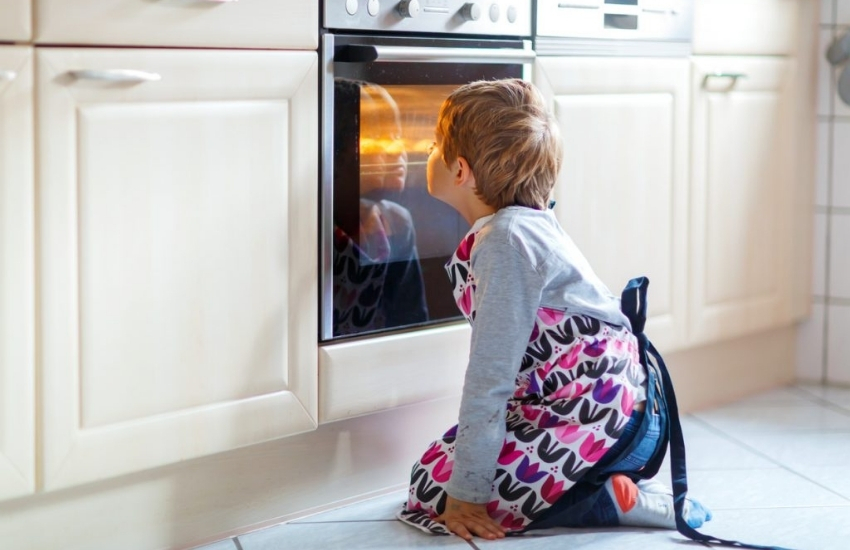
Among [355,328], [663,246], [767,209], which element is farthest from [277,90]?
[767,209]

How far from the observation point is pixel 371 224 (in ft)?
6.24

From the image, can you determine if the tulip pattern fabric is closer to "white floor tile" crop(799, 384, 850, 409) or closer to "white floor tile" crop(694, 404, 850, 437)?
"white floor tile" crop(694, 404, 850, 437)

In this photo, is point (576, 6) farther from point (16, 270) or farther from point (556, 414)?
point (16, 270)

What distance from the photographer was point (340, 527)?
186 cm

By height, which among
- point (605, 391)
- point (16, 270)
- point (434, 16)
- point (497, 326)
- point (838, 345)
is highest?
point (434, 16)

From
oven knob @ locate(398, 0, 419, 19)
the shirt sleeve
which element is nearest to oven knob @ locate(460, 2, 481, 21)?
oven knob @ locate(398, 0, 419, 19)

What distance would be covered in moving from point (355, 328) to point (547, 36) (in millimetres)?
672

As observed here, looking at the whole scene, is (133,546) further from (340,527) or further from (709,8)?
(709,8)

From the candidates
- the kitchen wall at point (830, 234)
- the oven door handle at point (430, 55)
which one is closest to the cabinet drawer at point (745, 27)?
the kitchen wall at point (830, 234)

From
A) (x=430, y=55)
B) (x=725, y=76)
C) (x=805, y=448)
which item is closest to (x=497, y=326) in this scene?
(x=430, y=55)

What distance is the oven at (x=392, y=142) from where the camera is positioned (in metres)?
1.82

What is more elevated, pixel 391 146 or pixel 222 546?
pixel 391 146

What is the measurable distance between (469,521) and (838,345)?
1.41 m

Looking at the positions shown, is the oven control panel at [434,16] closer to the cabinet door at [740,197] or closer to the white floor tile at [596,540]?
the cabinet door at [740,197]
